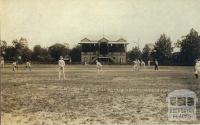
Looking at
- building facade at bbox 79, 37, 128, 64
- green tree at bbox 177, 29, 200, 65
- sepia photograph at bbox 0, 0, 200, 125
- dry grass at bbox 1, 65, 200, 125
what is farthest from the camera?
building facade at bbox 79, 37, 128, 64

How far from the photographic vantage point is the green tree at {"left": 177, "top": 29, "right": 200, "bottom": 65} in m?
9.62

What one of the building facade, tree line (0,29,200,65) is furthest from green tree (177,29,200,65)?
the building facade

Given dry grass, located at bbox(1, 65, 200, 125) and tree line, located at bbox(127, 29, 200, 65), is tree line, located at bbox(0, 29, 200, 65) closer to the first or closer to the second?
tree line, located at bbox(127, 29, 200, 65)

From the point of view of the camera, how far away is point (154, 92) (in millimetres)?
9727

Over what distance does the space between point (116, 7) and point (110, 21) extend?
455 millimetres

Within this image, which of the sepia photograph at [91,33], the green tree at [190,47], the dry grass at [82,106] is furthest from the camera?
the green tree at [190,47]

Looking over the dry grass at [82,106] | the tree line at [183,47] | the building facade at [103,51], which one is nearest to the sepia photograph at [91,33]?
the dry grass at [82,106]

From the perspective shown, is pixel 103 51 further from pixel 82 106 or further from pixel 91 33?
pixel 82 106

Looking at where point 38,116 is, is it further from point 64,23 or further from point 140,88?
point 140,88

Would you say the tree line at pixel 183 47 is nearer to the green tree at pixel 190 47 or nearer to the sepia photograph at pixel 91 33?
the green tree at pixel 190 47

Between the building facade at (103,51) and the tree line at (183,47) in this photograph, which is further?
the building facade at (103,51)

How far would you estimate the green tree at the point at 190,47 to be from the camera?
379 inches

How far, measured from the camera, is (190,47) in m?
11.7

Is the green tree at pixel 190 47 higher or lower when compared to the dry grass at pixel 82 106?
higher
